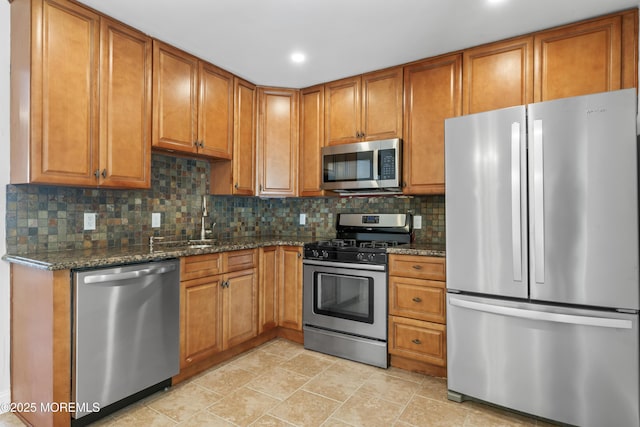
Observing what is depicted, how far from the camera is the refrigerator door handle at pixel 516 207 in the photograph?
1.93m

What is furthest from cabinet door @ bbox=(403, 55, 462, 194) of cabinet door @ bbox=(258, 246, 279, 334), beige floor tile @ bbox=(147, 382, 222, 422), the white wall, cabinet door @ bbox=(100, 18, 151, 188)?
the white wall

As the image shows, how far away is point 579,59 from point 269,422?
2.93 m

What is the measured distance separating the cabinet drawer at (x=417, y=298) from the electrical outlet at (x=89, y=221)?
217 centimetres

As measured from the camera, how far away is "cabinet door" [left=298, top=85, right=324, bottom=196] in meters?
3.31

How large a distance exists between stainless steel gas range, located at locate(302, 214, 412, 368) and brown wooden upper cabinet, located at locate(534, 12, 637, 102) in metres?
1.42

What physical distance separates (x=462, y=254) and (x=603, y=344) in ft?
2.59

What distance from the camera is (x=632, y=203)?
5.49ft

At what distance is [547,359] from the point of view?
6.14 feet

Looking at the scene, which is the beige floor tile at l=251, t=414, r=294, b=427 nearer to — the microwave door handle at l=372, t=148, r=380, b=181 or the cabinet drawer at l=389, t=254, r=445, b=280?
the cabinet drawer at l=389, t=254, r=445, b=280

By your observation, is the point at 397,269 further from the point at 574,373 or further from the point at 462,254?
the point at 574,373

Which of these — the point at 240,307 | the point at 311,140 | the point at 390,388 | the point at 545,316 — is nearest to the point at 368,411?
the point at 390,388

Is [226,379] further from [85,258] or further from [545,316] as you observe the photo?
[545,316]

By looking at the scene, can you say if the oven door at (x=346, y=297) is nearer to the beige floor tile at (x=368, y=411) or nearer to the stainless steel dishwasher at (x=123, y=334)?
the beige floor tile at (x=368, y=411)

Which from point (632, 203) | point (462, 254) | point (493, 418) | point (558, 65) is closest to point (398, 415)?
point (493, 418)
